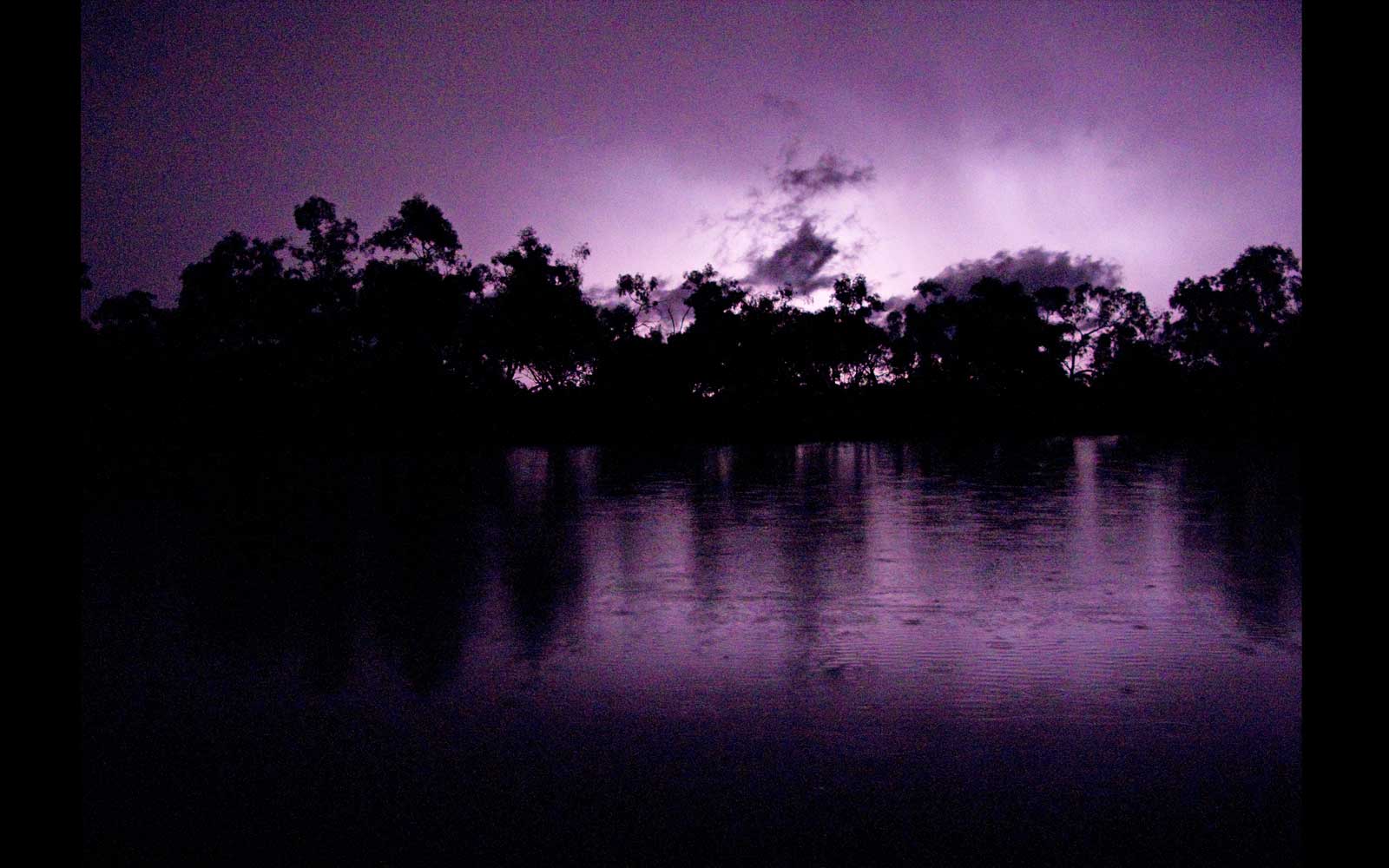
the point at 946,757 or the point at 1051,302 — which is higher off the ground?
the point at 1051,302

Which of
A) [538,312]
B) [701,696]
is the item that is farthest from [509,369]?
[701,696]

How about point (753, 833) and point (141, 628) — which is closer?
point (753, 833)

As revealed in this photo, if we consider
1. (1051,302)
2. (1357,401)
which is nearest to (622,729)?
(1357,401)

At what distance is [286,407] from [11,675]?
33466mm

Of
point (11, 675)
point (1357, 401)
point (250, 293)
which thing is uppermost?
point (250, 293)

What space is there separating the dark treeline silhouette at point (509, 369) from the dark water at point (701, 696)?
2490 cm

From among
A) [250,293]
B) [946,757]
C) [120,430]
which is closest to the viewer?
[946,757]

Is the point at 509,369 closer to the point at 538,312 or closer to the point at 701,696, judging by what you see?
the point at 538,312

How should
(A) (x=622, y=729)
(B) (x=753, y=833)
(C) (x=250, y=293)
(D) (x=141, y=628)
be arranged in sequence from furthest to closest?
(C) (x=250, y=293), (D) (x=141, y=628), (A) (x=622, y=729), (B) (x=753, y=833)

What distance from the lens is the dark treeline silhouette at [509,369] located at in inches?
1244

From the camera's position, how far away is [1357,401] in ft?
4.47

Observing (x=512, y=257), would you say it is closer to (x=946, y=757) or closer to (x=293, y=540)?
(x=293, y=540)

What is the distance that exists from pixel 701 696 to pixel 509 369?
3288cm

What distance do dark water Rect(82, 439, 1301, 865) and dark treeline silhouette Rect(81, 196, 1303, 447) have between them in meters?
24.9
